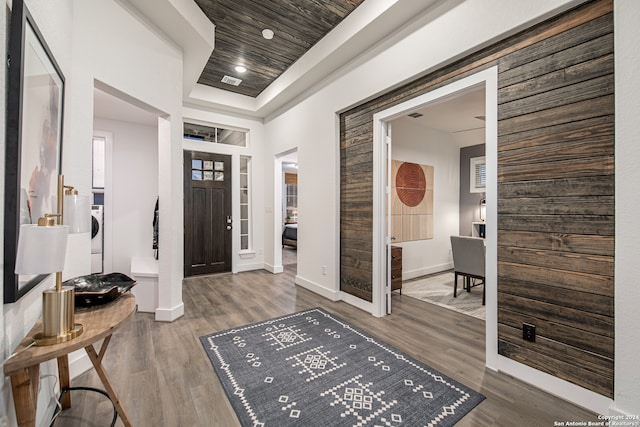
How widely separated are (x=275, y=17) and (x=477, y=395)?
397cm

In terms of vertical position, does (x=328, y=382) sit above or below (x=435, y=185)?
below

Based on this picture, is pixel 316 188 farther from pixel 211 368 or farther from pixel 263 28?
pixel 211 368

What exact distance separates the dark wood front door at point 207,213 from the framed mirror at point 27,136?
3445 millimetres

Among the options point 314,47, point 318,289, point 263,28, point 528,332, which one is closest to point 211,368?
point 318,289

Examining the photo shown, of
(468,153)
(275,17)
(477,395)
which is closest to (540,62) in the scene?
(477,395)

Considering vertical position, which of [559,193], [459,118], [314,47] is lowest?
[559,193]

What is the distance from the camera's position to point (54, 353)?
3.56ft

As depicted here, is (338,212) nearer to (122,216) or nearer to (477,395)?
(477,395)

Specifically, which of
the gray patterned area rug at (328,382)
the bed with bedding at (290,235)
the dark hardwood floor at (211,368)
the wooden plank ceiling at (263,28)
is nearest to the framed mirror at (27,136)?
the dark hardwood floor at (211,368)

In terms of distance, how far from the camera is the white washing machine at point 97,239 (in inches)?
177

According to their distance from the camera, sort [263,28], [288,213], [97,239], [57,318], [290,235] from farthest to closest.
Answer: [288,213] → [290,235] → [97,239] → [263,28] → [57,318]

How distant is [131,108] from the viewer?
4.11 meters

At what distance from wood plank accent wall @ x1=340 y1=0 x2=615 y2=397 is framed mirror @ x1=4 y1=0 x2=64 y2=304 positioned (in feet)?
9.16

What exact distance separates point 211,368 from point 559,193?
2.88m
